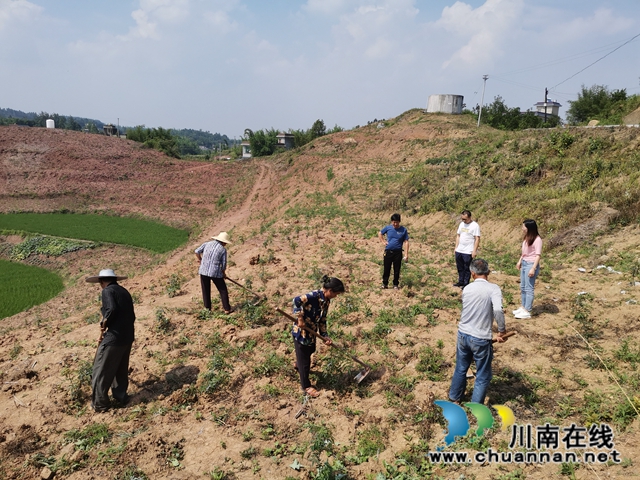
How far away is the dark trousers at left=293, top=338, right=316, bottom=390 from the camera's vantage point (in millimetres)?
5223

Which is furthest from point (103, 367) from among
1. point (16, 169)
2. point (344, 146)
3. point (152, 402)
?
point (16, 169)

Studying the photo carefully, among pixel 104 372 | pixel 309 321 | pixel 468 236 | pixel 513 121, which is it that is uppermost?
pixel 513 121

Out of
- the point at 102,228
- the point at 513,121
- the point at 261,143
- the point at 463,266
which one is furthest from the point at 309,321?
the point at 261,143

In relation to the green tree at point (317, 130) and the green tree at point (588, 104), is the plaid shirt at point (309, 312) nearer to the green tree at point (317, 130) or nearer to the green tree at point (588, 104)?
the green tree at point (588, 104)

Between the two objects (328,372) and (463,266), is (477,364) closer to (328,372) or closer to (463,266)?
(328,372)

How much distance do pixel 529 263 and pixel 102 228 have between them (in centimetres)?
2384

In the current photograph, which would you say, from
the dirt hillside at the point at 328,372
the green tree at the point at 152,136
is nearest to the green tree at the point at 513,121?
the dirt hillside at the point at 328,372

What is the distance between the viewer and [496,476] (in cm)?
379

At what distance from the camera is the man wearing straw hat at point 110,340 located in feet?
17.1

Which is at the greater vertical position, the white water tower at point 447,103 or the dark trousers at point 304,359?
the white water tower at point 447,103

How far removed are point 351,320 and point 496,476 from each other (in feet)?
12.2

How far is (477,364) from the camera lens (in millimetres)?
4617

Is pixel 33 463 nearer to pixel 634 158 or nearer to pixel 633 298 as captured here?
pixel 633 298

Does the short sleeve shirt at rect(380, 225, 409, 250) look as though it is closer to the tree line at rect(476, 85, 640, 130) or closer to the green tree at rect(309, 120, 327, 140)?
the tree line at rect(476, 85, 640, 130)
